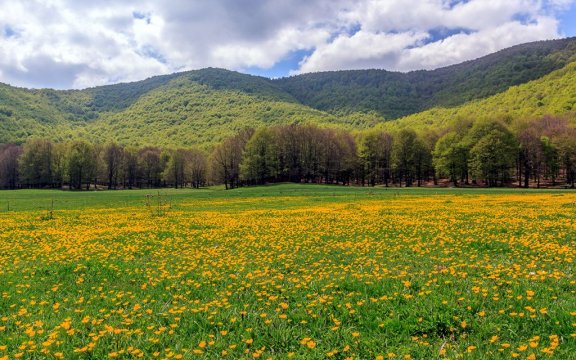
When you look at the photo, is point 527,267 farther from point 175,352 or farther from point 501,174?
point 501,174

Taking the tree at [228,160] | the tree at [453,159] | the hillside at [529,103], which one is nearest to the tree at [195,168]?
the tree at [228,160]

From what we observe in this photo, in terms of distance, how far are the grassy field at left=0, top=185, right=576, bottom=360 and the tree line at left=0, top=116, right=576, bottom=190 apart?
3286 inches

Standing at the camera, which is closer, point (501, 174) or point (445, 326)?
point (445, 326)

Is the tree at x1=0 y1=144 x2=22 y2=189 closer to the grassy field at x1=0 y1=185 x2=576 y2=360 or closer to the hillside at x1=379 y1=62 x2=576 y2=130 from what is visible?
the grassy field at x1=0 y1=185 x2=576 y2=360

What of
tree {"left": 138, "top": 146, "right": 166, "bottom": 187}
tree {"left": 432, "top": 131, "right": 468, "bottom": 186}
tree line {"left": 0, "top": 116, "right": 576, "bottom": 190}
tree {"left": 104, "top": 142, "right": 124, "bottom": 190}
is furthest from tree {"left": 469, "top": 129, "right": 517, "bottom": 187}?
tree {"left": 104, "top": 142, "right": 124, "bottom": 190}

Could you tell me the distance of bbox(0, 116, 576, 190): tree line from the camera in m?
86.8

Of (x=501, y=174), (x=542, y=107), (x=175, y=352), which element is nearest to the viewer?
(x=175, y=352)

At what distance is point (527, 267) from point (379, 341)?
19.8ft

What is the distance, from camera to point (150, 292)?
8.62 m

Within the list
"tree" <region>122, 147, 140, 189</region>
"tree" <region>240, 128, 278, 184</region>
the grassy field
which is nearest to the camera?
the grassy field

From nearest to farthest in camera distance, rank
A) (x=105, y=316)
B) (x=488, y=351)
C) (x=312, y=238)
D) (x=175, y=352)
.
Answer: (x=488, y=351), (x=175, y=352), (x=105, y=316), (x=312, y=238)

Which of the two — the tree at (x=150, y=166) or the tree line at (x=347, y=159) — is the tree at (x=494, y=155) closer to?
the tree line at (x=347, y=159)

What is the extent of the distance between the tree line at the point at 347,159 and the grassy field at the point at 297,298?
8347cm

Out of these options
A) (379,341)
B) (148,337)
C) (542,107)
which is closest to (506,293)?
(379,341)
